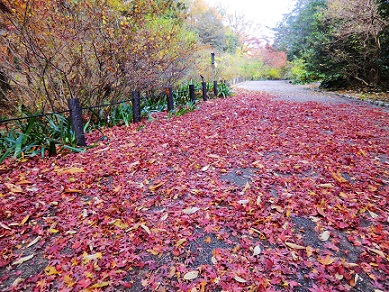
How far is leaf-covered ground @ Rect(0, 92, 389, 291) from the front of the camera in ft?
4.85

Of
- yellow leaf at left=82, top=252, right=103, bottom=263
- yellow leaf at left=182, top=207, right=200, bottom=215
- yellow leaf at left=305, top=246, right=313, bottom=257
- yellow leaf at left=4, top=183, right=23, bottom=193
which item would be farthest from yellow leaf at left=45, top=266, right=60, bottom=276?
yellow leaf at left=305, top=246, right=313, bottom=257

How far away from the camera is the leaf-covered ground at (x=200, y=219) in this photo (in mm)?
1478

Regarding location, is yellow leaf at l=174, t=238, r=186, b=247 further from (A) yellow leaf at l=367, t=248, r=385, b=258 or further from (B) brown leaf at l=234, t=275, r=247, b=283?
(A) yellow leaf at l=367, t=248, r=385, b=258

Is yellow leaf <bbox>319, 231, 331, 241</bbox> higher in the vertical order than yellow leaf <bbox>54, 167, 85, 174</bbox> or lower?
lower

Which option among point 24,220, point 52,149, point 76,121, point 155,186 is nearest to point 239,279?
point 155,186

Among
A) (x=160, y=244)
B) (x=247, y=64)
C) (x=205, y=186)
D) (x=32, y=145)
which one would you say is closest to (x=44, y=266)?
(x=160, y=244)

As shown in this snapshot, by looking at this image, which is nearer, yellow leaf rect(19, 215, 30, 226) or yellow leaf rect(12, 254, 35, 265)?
yellow leaf rect(12, 254, 35, 265)

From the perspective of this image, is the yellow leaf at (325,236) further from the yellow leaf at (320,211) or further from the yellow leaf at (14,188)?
the yellow leaf at (14,188)

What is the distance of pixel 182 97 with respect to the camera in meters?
8.27

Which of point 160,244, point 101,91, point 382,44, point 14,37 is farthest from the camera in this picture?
point 382,44

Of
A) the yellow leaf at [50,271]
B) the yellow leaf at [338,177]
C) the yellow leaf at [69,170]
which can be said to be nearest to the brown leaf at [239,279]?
the yellow leaf at [50,271]

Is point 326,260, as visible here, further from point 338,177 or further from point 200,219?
point 338,177

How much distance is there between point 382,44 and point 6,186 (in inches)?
469

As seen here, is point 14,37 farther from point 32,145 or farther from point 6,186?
point 6,186
